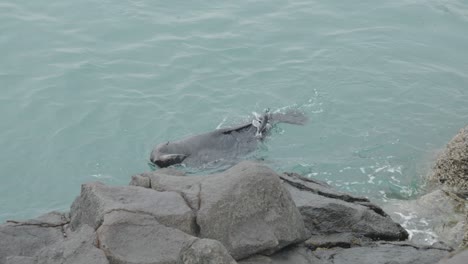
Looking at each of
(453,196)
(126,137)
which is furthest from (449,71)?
(126,137)

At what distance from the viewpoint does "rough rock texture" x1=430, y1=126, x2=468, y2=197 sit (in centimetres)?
1042

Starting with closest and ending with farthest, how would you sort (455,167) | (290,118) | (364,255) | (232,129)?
(364,255) < (455,167) < (232,129) < (290,118)

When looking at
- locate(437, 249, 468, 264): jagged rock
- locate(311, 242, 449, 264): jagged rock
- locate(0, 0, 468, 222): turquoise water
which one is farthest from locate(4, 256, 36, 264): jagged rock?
locate(0, 0, 468, 222): turquoise water

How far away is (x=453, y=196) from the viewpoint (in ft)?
32.9

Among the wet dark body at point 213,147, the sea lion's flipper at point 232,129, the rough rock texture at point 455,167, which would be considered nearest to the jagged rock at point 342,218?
the rough rock texture at point 455,167

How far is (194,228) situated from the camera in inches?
265

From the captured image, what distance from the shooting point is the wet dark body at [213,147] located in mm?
11797

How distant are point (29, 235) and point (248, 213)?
2.49 metres

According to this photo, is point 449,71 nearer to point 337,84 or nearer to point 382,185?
point 337,84

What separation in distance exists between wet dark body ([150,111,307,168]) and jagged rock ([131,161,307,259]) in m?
4.74

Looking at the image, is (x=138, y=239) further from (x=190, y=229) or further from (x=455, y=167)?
(x=455, y=167)

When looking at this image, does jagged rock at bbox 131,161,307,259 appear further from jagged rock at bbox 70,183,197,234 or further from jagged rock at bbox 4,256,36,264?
jagged rock at bbox 4,256,36,264

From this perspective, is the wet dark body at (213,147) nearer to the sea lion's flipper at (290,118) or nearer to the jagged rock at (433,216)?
the sea lion's flipper at (290,118)

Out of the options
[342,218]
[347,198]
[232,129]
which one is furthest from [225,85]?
[342,218]
